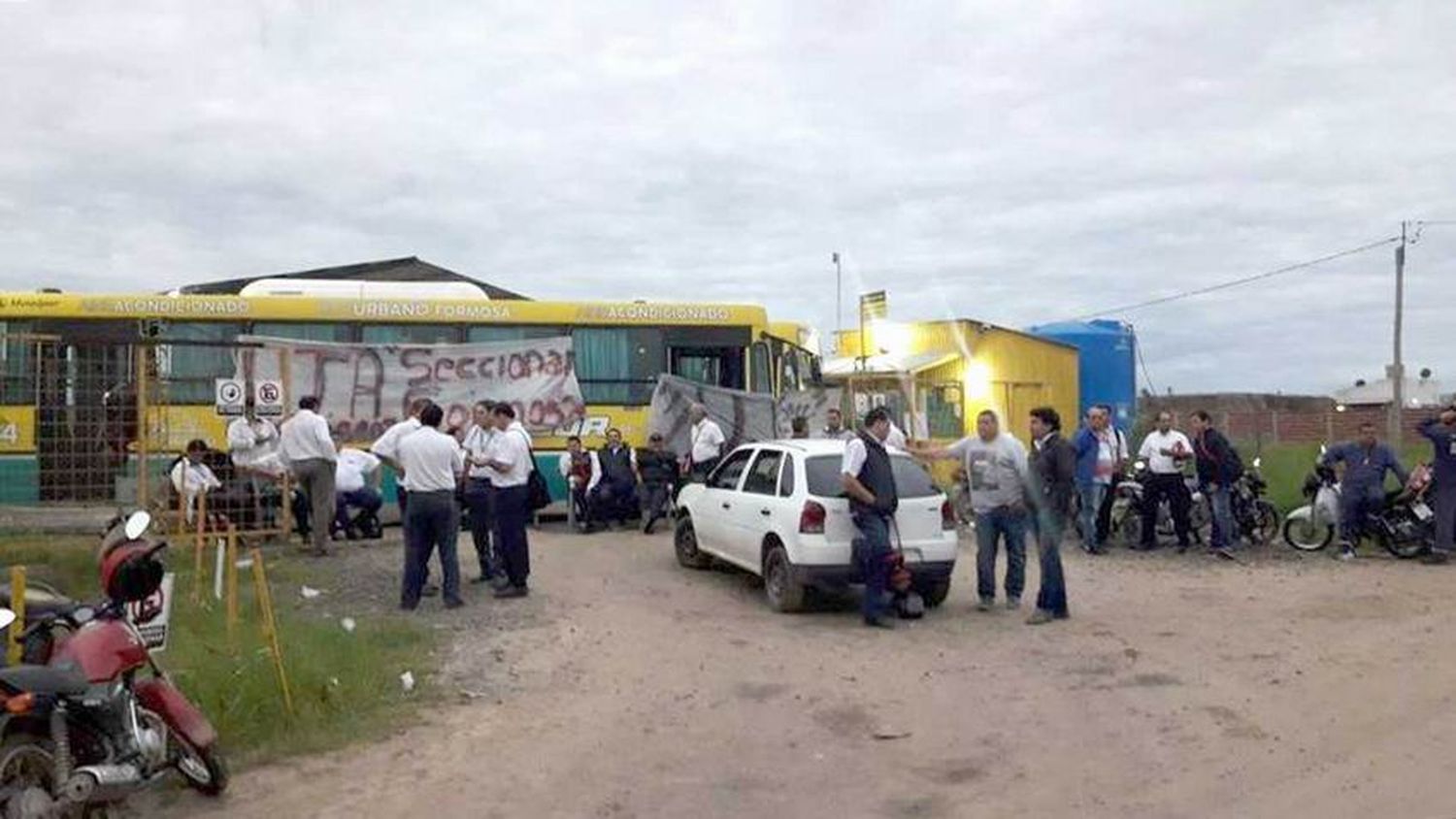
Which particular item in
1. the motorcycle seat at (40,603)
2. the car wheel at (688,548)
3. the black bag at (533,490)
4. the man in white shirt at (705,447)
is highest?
the man in white shirt at (705,447)

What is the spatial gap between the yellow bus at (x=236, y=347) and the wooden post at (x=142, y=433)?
0.58 m

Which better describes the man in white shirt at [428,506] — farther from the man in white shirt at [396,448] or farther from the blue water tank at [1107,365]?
the blue water tank at [1107,365]

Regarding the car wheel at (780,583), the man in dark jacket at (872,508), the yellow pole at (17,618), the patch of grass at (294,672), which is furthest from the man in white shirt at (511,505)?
the yellow pole at (17,618)

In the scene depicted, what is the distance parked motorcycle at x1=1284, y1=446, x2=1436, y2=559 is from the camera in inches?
583

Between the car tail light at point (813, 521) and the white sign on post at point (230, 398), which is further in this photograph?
the white sign on post at point (230, 398)

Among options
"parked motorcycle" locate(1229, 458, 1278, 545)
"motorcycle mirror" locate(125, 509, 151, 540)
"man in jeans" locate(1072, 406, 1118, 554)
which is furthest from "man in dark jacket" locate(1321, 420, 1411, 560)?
"motorcycle mirror" locate(125, 509, 151, 540)

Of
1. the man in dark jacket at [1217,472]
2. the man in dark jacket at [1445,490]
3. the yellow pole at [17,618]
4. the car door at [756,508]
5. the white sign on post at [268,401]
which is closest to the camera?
the yellow pole at [17,618]

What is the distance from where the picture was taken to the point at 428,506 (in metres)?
11.0

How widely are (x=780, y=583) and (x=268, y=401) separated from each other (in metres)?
6.62

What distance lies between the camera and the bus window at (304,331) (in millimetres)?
18281

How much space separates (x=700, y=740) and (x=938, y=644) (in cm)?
322

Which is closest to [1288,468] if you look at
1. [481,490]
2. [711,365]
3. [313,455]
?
[711,365]

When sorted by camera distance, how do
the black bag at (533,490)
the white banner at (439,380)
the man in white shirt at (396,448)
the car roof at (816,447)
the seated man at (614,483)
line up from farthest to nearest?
the seated man at (614,483), the white banner at (439,380), the black bag at (533,490), the car roof at (816,447), the man in white shirt at (396,448)

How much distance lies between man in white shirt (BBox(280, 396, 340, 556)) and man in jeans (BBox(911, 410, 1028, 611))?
6.77m
